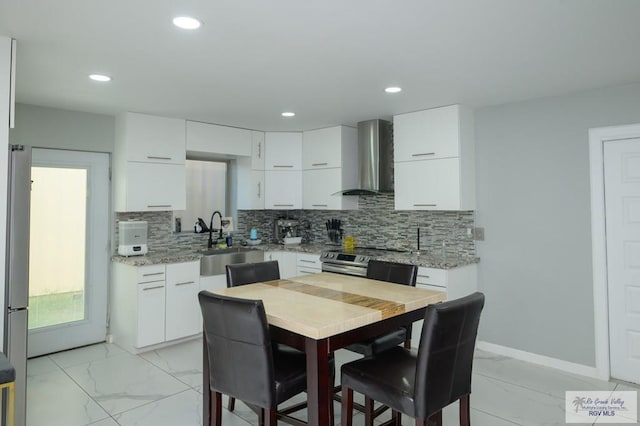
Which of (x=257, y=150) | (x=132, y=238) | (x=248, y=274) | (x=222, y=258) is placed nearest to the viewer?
(x=248, y=274)

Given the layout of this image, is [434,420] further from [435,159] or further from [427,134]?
[427,134]

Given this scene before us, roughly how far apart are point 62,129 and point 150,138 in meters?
0.79

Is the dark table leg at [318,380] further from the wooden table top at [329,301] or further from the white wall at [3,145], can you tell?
the white wall at [3,145]

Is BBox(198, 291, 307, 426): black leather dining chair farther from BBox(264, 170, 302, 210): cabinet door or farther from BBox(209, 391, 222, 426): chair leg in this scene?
BBox(264, 170, 302, 210): cabinet door

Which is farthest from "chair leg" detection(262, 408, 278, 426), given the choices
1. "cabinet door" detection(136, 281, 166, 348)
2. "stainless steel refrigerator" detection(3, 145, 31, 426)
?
"cabinet door" detection(136, 281, 166, 348)

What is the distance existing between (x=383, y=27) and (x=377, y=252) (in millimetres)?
2673

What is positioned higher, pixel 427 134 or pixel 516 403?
pixel 427 134

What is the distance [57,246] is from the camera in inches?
159

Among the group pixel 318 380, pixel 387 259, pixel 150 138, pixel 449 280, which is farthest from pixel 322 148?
pixel 318 380

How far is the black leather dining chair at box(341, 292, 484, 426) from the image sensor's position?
1.81 m

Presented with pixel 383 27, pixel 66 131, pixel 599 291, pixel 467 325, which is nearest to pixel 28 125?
pixel 66 131

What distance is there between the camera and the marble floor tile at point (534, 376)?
3.20m

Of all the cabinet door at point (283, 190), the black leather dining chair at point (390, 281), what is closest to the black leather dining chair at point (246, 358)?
the black leather dining chair at point (390, 281)

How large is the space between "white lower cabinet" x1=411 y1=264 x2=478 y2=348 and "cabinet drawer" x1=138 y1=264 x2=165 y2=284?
7.91ft
